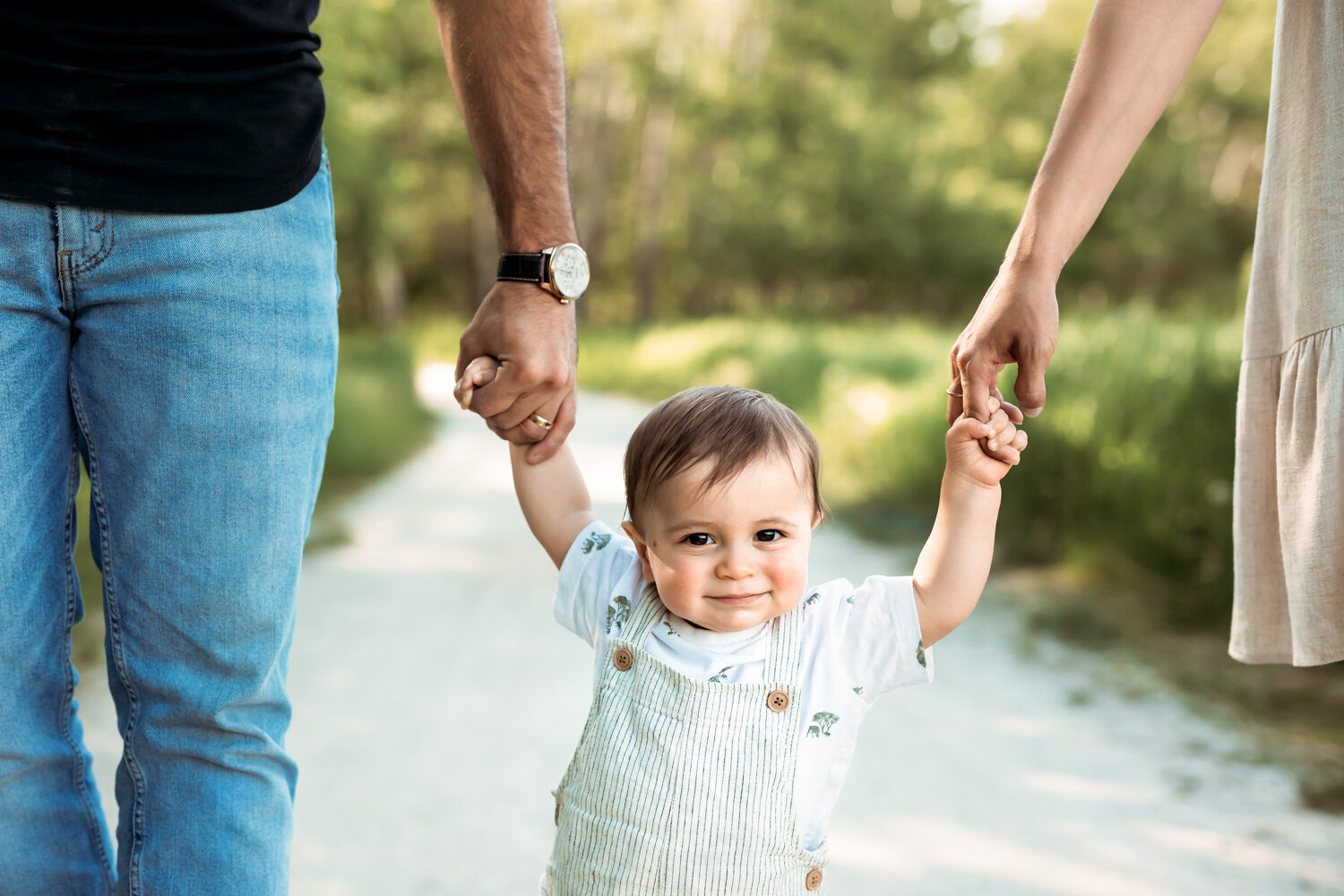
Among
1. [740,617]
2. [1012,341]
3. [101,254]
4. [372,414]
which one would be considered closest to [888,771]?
[740,617]

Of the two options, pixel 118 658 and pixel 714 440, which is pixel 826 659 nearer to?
pixel 714 440

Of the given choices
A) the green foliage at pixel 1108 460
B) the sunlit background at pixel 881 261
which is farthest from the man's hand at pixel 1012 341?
the green foliage at pixel 1108 460

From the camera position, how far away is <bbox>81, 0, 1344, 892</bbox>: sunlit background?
4.20m

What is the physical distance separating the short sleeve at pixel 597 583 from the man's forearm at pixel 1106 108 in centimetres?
65

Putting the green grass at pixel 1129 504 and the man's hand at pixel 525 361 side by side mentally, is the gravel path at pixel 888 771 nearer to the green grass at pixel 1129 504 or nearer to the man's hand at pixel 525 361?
the green grass at pixel 1129 504

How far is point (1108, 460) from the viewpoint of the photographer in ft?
15.0

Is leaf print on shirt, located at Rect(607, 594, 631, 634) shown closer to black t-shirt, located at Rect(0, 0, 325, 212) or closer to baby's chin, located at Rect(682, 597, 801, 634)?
baby's chin, located at Rect(682, 597, 801, 634)

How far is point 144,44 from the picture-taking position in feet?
4.15

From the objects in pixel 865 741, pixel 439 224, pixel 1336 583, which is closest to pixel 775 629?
pixel 1336 583

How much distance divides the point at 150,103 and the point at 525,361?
54cm

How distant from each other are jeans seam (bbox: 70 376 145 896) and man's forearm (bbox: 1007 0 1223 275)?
3.83 ft

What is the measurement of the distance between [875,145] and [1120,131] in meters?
18.4

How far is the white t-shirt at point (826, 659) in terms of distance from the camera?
1.39 meters

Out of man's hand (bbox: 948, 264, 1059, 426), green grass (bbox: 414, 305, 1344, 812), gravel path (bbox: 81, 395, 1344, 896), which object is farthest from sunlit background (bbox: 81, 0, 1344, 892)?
man's hand (bbox: 948, 264, 1059, 426)
